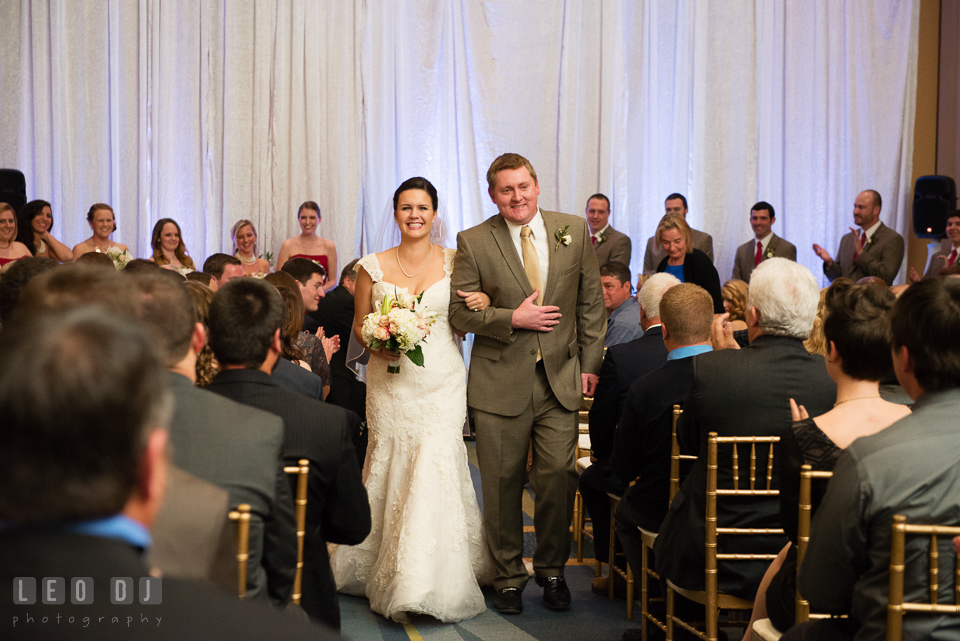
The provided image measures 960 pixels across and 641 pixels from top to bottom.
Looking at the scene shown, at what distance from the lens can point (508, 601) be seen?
145 inches

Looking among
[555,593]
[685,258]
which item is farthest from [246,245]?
[555,593]

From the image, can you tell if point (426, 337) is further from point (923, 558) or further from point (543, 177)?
point (543, 177)

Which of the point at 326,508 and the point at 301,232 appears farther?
the point at 301,232

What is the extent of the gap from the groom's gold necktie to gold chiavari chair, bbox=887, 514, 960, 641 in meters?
2.31

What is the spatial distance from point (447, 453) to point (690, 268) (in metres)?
3.37

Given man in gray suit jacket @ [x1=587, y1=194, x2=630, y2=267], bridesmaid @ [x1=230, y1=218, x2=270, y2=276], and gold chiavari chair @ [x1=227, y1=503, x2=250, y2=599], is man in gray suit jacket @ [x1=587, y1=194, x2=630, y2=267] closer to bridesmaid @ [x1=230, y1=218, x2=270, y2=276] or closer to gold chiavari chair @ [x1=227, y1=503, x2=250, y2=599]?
bridesmaid @ [x1=230, y1=218, x2=270, y2=276]

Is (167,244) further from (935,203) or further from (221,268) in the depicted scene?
(935,203)

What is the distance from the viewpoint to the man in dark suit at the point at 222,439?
1.66 m

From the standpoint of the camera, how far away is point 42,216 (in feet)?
25.3

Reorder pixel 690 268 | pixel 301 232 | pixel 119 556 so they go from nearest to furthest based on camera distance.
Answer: pixel 119 556
pixel 690 268
pixel 301 232

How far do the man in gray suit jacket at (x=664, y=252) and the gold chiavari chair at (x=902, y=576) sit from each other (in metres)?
6.82

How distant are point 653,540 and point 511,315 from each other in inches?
42.6

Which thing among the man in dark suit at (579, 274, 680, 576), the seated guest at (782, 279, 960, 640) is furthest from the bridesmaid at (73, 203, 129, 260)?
the seated guest at (782, 279, 960, 640)

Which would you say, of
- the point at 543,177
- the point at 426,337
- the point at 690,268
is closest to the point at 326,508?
the point at 426,337
